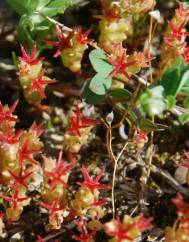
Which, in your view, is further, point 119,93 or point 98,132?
point 98,132

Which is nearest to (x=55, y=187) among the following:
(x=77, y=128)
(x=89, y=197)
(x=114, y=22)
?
(x=89, y=197)

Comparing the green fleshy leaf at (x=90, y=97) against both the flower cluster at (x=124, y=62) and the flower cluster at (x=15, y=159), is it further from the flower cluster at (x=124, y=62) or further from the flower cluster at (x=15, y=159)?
the flower cluster at (x=15, y=159)

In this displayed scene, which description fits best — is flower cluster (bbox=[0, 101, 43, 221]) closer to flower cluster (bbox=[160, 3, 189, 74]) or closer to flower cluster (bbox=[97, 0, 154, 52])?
flower cluster (bbox=[97, 0, 154, 52])

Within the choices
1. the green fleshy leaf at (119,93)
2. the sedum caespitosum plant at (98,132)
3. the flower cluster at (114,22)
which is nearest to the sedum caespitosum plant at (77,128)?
the sedum caespitosum plant at (98,132)

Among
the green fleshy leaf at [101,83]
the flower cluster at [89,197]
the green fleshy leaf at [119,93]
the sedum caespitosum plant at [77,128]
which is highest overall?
the green fleshy leaf at [101,83]

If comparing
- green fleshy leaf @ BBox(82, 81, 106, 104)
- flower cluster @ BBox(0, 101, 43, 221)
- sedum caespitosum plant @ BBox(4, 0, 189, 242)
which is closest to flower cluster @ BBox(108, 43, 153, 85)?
sedum caespitosum plant @ BBox(4, 0, 189, 242)

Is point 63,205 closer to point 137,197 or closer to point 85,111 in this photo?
point 137,197

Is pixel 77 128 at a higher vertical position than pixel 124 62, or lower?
lower

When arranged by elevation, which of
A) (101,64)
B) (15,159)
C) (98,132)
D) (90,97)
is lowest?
(98,132)

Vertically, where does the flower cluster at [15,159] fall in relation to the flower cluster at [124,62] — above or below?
below

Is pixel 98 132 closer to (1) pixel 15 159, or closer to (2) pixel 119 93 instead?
(2) pixel 119 93

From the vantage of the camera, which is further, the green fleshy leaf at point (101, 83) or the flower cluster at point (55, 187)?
the green fleshy leaf at point (101, 83)

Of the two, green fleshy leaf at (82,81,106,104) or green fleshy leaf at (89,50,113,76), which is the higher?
green fleshy leaf at (89,50,113,76)
